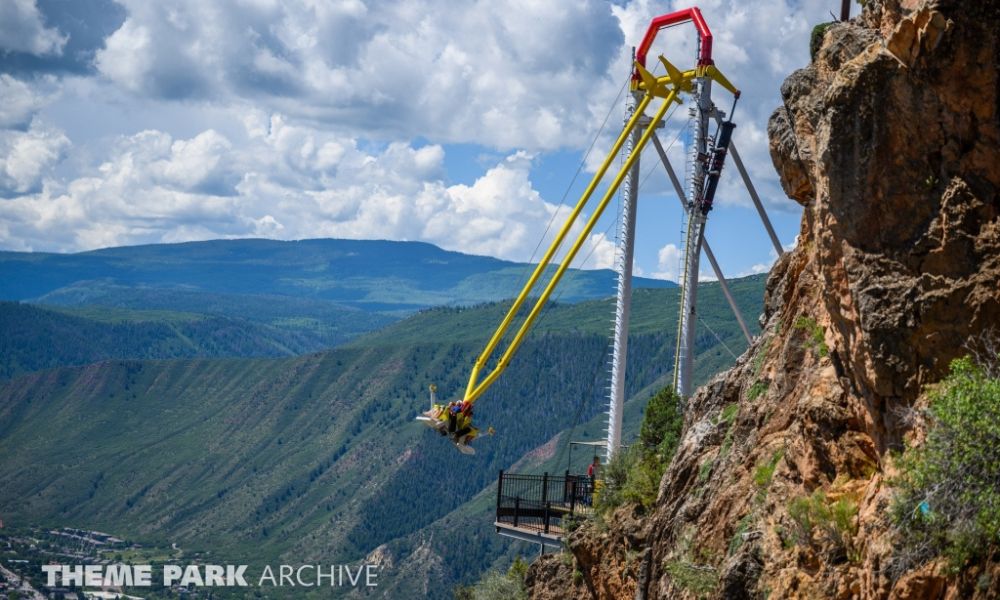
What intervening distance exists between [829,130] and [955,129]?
1633 millimetres

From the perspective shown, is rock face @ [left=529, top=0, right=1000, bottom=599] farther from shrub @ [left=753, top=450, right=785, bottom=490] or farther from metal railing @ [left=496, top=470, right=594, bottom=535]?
metal railing @ [left=496, top=470, right=594, bottom=535]

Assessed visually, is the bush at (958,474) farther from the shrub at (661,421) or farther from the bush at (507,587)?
the bush at (507,587)

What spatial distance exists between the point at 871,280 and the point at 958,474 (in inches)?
111

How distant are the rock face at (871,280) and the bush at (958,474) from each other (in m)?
0.37

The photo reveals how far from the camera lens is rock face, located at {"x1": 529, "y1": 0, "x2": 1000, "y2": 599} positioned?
16516mm

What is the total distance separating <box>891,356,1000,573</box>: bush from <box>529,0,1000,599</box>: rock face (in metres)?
0.37

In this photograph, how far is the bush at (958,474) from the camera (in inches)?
613

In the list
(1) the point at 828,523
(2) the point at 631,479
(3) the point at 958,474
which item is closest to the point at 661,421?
(2) the point at 631,479

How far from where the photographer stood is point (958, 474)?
1584 centimetres

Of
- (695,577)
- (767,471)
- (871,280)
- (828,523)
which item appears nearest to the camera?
(871,280)

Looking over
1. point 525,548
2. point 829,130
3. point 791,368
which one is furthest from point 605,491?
point 525,548

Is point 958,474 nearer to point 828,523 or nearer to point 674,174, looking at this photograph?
point 828,523

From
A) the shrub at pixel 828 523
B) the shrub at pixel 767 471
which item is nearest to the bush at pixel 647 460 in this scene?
the shrub at pixel 767 471

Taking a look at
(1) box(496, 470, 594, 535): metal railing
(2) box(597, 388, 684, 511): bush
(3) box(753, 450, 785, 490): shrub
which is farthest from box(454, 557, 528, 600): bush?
(3) box(753, 450, 785, 490): shrub
